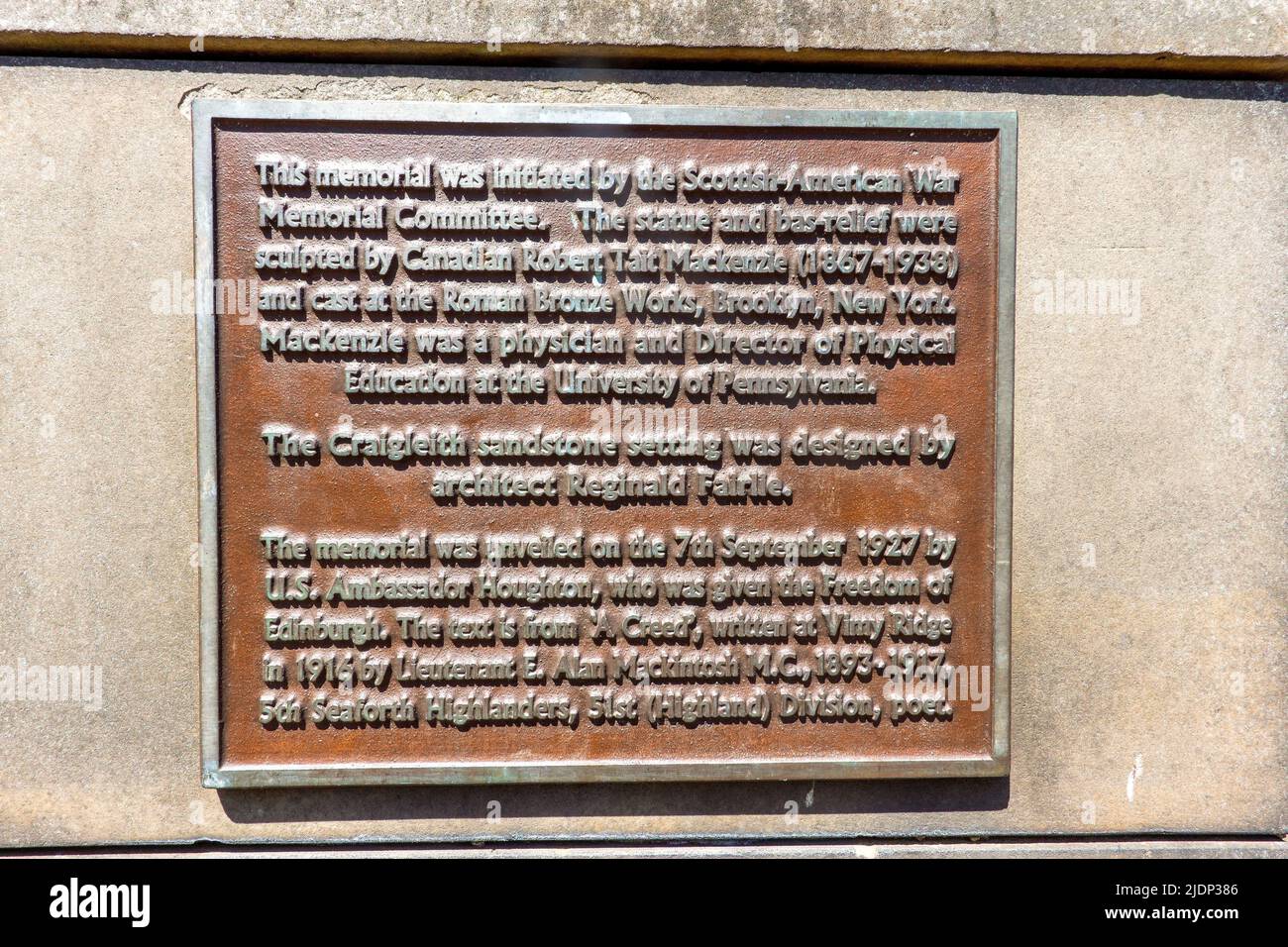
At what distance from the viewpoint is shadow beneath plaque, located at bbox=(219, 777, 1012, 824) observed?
124 inches

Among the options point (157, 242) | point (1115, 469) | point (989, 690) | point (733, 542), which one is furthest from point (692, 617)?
point (157, 242)

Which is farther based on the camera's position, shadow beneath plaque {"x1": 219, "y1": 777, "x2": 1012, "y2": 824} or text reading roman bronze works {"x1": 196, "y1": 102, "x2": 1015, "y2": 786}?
shadow beneath plaque {"x1": 219, "y1": 777, "x2": 1012, "y2": 824}

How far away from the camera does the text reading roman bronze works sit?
3.00m

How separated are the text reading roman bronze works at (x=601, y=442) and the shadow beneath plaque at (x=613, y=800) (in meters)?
0.15

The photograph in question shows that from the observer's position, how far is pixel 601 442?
3051mm

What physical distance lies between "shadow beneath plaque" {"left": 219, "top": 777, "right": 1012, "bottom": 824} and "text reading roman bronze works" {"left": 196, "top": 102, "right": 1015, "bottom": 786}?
153mm

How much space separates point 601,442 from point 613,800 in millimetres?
1399

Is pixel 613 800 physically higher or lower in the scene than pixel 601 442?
lower

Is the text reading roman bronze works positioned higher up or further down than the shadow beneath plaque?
higher up

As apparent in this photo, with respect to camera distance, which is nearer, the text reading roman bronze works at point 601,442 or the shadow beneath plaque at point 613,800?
the text reading roman bronze works at point 601,442

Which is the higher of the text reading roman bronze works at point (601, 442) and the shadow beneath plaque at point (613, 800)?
the text reading roman bronze works at point (601, 442)

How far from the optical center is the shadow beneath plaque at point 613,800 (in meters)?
3.14

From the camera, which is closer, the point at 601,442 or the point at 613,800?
the point at 601,442

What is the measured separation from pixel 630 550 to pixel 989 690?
58.6 inches
